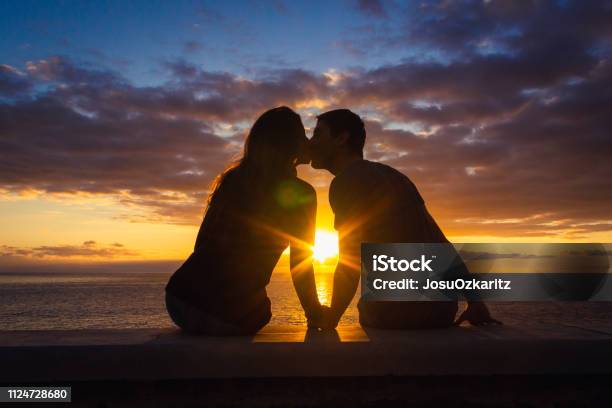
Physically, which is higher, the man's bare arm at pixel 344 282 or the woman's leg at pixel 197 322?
the man's bare arm at pixel 344 282

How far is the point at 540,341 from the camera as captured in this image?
3.00 metres

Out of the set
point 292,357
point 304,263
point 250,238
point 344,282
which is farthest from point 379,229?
point 292,357

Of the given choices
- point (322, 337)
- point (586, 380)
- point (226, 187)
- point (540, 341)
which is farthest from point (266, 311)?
point (586, 380)

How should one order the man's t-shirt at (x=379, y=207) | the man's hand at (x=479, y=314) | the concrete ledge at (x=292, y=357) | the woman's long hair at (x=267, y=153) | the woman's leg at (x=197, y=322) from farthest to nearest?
the man's hand at (x=479, y=314), the man's t-shirt at (x=379, y=207), the woman's long hair at (x=267, y=153), the woman's leg at (x=197, y=322), the concrete ledge at (x=292, y=357)

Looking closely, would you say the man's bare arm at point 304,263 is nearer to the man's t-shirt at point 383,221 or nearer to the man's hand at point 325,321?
→ the man's hand at point 325,321

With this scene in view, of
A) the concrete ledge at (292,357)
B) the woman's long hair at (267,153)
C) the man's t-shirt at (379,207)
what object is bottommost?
the concrete ledge at (292,357)

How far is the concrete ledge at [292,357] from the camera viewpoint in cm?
279

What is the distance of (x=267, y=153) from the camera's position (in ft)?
11.5

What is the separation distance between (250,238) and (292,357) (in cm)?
99

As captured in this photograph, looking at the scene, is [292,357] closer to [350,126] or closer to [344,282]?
[344,282]

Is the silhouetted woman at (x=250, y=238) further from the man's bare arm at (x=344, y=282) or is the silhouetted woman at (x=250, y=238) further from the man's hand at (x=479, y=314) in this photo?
the man's hand at (x=479, y=314)

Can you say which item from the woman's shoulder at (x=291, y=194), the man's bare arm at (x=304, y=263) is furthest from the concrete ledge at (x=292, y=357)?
the woman's shoulder at (x=291, y=194)

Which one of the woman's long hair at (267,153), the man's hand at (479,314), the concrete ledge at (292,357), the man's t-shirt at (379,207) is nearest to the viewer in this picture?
the concrete ledge at (292,357)

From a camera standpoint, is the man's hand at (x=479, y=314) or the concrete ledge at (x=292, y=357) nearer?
the concrete ledge at (x=292, y=357)
